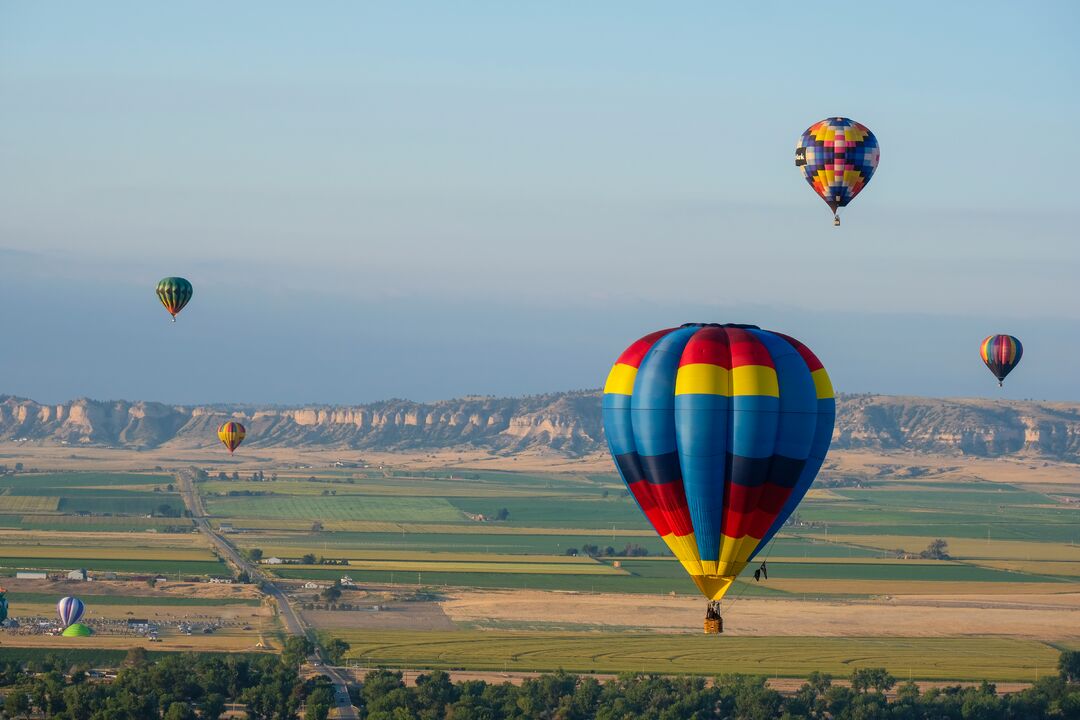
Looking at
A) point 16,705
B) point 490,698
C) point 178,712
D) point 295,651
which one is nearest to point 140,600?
point 295,651

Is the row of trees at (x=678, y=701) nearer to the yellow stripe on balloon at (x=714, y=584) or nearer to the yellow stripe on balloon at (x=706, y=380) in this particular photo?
the yellow stripe on balloon at (x=714, y=584)

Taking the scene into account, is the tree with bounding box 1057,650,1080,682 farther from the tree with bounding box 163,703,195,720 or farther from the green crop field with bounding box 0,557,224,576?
the green crop field with bounding box 0,557,224,576

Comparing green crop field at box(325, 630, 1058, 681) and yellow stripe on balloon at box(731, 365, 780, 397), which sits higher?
yellow stripe on balloon at box(731, 365, 780, 397)

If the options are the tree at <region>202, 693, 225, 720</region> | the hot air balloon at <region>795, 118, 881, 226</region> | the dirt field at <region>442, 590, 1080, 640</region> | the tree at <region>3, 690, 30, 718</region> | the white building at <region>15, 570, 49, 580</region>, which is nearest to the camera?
the hot air balloon at <region>795, 118, 881, 226</region>

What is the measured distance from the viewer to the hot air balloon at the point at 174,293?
100562 millimetres

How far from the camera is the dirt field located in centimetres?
9562

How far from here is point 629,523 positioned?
17212 centimetres

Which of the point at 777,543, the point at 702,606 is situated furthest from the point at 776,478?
the point at 777,543

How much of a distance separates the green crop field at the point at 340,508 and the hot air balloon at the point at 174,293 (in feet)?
233

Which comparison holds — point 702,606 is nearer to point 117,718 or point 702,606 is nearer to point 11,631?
point 11,631

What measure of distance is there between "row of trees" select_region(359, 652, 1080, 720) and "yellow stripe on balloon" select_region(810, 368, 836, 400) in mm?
21486

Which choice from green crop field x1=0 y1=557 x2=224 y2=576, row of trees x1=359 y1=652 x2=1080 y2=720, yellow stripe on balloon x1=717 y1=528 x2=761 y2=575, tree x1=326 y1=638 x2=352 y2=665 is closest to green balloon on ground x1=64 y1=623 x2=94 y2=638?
tree x1=326 y1=638 x2=352 y2=665

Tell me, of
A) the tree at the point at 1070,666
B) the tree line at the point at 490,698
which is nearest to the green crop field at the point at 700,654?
the tree at the point at 1070,666

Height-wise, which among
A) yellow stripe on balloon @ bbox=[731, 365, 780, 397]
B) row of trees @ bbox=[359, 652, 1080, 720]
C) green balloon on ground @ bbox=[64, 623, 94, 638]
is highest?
yellow stripe on balloon @ bbox=[731, 365, 780, 397]
